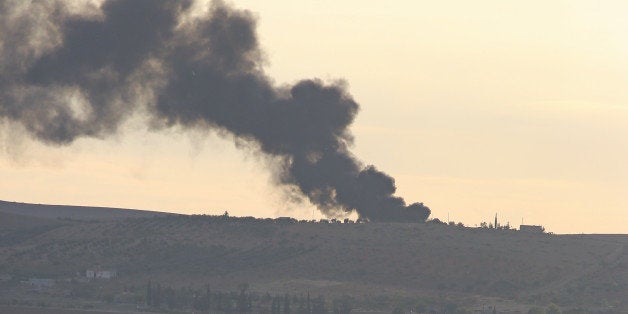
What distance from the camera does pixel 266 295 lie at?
179 metres

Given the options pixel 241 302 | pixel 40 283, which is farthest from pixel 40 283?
pixel 241 302

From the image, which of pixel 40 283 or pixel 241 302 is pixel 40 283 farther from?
pixel 241 302

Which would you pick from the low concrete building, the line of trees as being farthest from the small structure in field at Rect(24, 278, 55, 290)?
the line of trees

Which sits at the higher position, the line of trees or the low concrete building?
the low concrete building

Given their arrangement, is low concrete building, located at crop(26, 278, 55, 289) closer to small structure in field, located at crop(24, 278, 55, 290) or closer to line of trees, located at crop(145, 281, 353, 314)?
small structure in field, located at crop(24, 278, 55, 290)

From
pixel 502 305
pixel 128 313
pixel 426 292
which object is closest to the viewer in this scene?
pixel 128 313

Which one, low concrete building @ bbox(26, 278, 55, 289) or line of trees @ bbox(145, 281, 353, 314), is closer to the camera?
line of trees @ bbox(145, 281, 353, 314)

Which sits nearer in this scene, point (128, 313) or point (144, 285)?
point (128, 313)

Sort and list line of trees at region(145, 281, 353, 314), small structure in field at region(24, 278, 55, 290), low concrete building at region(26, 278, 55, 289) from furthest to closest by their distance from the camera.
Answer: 1. low concrete building at region(26, 278, 55, 289)
2. small structure in field at region(24, 278, 55, 290)
3. line of trees at region(145, 281, 353, 314)

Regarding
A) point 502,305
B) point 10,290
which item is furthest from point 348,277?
point 10,290

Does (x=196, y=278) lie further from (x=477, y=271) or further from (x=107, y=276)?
(x=477, y=271)

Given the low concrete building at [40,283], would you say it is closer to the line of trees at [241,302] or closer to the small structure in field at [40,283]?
the small structure in field at [40,283]

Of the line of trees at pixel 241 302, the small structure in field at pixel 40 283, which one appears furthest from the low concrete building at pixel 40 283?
the line of trees at pixel 241 302

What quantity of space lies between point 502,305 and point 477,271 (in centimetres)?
2272
